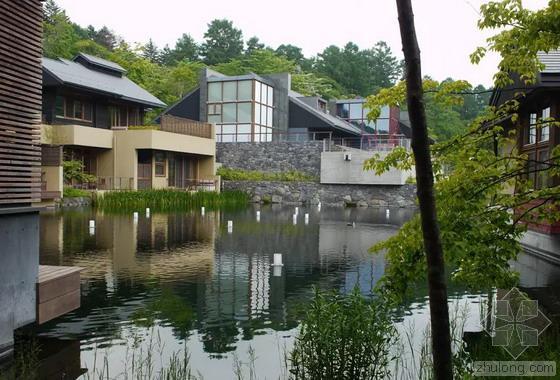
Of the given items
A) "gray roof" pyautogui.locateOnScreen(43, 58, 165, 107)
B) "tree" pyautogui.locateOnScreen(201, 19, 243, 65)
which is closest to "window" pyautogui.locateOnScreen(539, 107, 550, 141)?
"gray roof" pyautogui.locateOnScreen(43, 58, 165, 107)

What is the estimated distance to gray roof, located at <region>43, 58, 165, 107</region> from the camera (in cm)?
2945

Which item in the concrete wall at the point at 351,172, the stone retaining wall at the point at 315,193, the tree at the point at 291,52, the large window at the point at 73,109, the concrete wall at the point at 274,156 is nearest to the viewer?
the large window at the point at 73,109

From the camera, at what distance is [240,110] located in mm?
42688

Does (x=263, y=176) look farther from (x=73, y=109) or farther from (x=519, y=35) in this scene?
(x=519, y=35)

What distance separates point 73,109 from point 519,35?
3069cm

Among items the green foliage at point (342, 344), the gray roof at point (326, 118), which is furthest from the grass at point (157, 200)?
the green foliage at point (342, 344)

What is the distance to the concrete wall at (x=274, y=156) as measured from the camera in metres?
40.3

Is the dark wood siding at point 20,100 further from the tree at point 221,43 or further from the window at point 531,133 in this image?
the tree at point 221,43

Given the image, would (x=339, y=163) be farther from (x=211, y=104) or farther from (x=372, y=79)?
(x=372, y=79)

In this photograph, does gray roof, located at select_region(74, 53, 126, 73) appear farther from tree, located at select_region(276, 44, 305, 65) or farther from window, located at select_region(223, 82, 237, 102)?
tree, located at select_region(276, 44, 305, 65)

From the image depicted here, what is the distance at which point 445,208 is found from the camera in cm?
471

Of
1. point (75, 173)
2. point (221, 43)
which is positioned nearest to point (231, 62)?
point (221, 43)

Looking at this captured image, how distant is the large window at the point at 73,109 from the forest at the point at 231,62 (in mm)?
12402

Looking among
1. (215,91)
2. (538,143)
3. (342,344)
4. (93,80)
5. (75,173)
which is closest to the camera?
(342,344)
